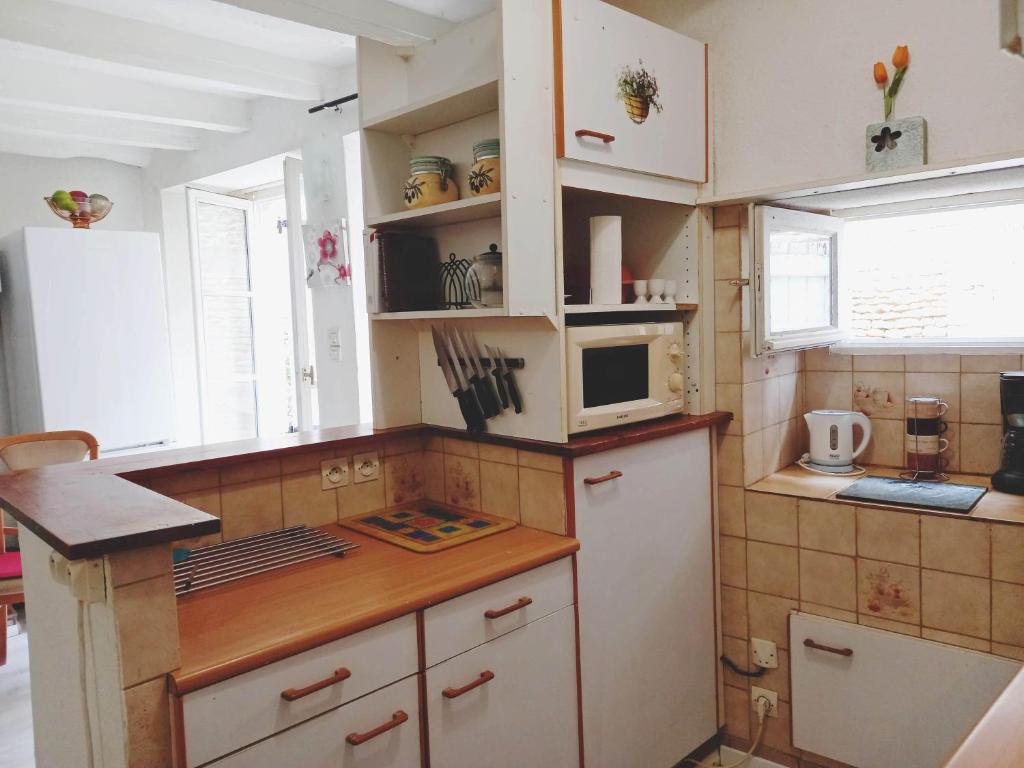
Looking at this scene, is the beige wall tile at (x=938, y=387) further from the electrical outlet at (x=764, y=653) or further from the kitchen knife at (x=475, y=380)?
the kitchen knife at (x=475, y=380)

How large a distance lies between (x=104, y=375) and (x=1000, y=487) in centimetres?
390

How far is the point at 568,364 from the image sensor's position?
1.83 metres

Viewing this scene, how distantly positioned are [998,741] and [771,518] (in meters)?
1.31

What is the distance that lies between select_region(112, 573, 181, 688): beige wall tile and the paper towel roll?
4.09ft

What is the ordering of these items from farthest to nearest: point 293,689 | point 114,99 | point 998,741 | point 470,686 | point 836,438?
1. point 114,99
2. point 836,438
3. point 470,686
4. point 293,689
5. point 998,741

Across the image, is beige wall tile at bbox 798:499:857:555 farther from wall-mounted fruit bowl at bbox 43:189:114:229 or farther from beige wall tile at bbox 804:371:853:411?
wall-mounted fruit bowl at bbox 43:189:114:229

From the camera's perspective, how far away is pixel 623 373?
79.4 inches

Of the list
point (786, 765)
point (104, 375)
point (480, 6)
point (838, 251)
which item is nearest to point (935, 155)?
point (838, 251)

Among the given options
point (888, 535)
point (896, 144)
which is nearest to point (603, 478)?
point (888, 535)

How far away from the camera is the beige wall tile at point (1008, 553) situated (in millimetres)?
1769

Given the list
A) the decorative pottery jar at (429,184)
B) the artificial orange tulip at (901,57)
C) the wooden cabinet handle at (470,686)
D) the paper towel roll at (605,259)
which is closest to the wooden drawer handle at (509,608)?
the wooden cabinet handle at (470,686)

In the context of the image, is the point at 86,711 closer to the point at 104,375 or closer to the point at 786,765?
the point at 786,765

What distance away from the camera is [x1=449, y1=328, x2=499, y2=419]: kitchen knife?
1976mm

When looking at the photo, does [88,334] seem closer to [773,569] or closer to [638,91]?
[638,91]
